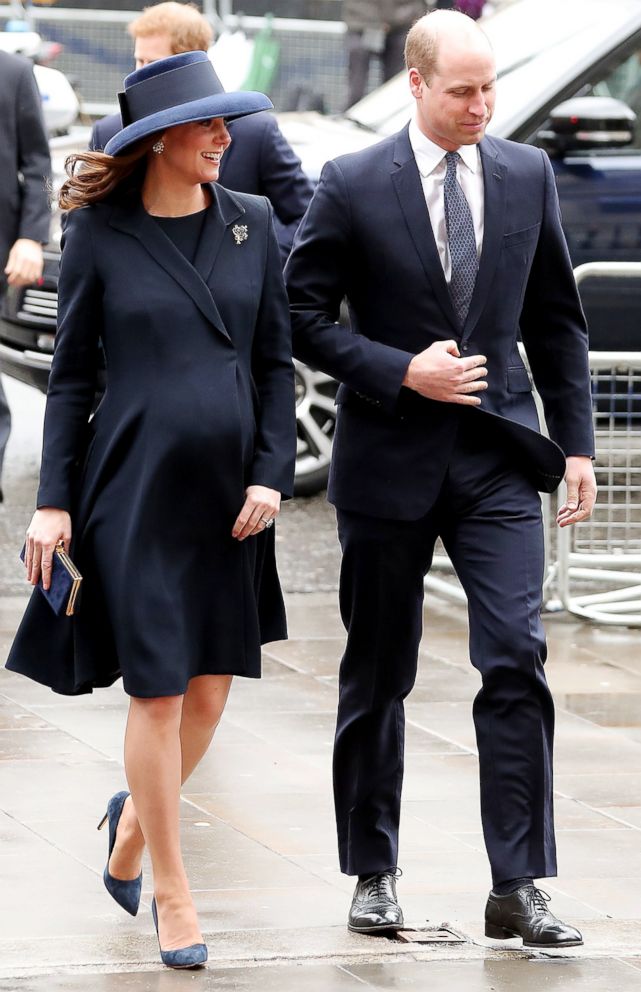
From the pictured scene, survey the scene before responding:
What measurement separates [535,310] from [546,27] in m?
6.24

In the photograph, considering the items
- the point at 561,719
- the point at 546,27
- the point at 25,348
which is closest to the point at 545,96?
the point at 546,27

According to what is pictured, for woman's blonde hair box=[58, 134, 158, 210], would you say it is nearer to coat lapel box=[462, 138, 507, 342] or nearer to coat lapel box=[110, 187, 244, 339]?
coat lapel box=[110, 187, 244, 339]

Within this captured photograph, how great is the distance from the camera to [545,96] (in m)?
10.3

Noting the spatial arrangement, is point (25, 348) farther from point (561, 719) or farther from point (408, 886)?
point (408, 886)

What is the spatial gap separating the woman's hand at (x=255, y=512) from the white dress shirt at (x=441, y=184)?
640 mm

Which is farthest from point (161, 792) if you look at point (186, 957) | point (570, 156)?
point (570, 156)

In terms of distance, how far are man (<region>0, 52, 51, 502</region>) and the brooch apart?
13.7 ft

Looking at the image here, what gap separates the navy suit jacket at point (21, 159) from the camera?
8688 millimetres

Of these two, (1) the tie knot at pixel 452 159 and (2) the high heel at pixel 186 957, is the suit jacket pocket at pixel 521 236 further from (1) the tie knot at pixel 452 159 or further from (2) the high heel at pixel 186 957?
(2) the high heel at pixel 186 957

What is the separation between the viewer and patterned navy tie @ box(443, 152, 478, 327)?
15.4 ft

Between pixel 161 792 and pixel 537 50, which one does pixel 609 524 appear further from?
pixel 161 792

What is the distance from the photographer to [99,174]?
14.7ft

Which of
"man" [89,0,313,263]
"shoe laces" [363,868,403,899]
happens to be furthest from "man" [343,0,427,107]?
"shoe laces" [363,868,403,899]

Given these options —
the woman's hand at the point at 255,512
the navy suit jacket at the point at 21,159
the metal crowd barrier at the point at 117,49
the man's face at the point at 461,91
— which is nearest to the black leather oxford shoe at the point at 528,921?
the woman's hand at the point at 255,512
